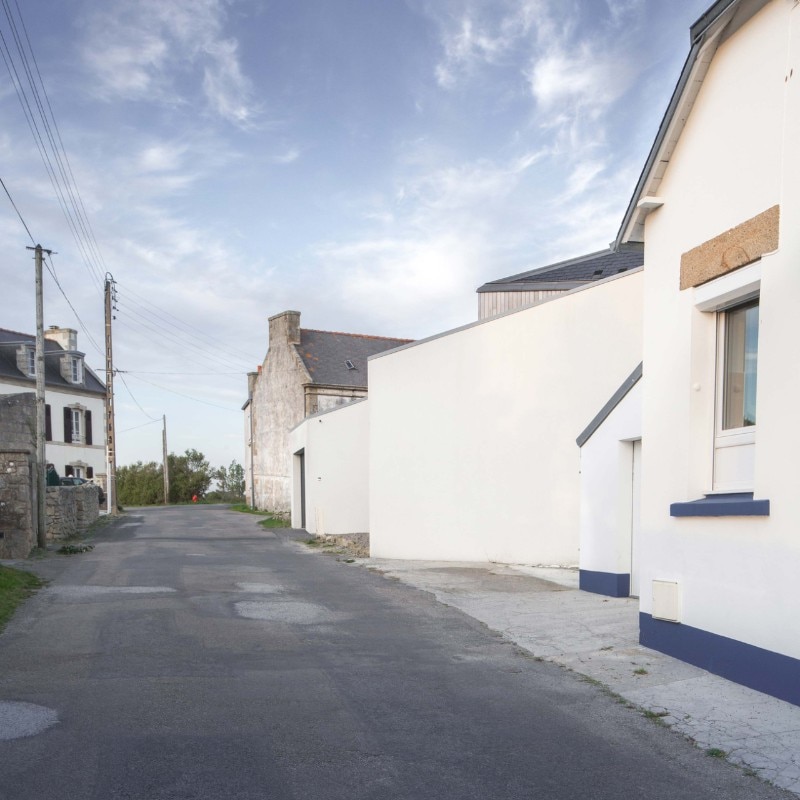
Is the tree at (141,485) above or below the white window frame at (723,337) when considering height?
below

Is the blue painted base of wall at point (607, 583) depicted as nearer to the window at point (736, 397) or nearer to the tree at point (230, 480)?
the window at point (736, 397)

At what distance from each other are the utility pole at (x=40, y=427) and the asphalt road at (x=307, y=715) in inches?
366

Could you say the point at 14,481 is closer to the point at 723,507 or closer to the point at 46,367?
the point at 723,507

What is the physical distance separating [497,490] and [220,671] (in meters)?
9.07

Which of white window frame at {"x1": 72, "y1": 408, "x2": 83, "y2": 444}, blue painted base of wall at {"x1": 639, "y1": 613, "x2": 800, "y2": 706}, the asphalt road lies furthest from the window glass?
white window frame at {"x1": 72, "y1": 408, "x2": 83, "y2": 444}

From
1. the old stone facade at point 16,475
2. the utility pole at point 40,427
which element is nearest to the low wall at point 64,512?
the utility pole at point 40,427

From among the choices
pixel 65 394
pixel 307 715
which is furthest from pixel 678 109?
pixel 65 394

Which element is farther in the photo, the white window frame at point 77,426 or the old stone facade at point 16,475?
the white window frame at point 77,426

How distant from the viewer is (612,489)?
10695mm

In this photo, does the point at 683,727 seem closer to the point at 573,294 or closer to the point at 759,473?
the point at 759,473

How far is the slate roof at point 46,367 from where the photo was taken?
4453 centimetres

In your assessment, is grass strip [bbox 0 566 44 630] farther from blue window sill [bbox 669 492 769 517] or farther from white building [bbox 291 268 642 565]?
white building [bbox 291 268 642 565]

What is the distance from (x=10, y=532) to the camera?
1673 centimetres

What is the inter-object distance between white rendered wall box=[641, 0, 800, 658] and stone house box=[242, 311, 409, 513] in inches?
1115
